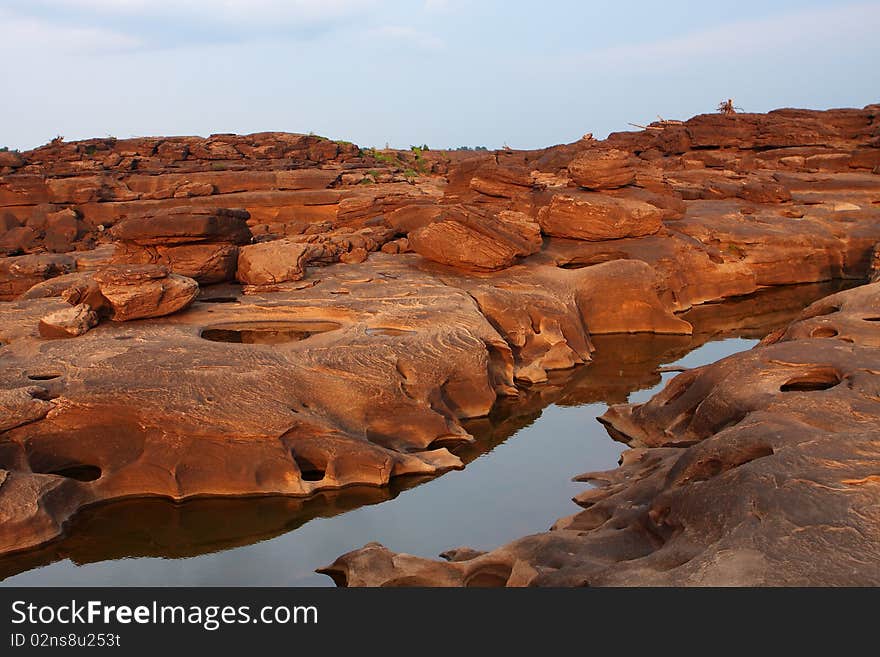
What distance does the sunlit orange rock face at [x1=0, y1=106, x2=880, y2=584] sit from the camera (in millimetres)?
7934

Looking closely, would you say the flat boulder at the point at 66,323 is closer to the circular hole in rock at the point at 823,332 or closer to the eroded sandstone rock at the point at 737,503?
the eroded sandstone rock at the point at 737,503

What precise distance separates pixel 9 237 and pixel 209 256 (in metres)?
15.1

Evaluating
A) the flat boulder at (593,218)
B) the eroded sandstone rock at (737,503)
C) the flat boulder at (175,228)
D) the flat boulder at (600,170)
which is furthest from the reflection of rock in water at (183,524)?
the flat boulder at (600,170)

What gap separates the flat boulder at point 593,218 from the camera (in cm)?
1839

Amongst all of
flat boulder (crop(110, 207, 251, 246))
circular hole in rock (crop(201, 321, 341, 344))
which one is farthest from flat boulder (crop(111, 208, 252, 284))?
circular hole in rock (crop(201, 321, 341, 344))

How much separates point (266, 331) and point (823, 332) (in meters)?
7.79

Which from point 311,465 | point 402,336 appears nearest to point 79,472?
point 311,465

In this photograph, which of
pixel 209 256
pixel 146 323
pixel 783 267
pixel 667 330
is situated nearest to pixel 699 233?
pixel 783 267

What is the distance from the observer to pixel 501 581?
652cm

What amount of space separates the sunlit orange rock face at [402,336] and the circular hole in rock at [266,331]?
0.19ft

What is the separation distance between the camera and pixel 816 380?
9.05 m

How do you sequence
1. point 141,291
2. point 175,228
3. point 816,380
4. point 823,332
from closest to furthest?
point 816,380 < point 823,332 < point 141,291 < point 175,228

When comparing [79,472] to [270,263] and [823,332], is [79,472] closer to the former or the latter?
[270,263]

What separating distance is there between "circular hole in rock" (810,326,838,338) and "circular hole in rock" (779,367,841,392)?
184 cm
